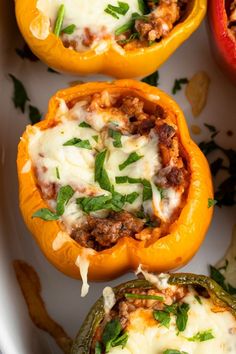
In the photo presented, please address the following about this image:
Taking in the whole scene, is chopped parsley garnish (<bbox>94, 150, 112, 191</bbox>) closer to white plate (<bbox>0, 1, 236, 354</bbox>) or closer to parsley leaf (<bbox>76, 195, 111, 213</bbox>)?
parsley leaf (<bbox>76, 195, 111, 213</bbox>)

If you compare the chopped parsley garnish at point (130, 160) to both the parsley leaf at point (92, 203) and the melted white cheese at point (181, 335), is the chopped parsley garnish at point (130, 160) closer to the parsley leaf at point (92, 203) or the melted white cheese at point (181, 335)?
the parsley leaf at point (92, 203)

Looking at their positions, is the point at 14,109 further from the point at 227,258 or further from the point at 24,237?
the point at 227,258

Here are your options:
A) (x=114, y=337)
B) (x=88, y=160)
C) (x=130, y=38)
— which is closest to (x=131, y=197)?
(x=88, y=160)

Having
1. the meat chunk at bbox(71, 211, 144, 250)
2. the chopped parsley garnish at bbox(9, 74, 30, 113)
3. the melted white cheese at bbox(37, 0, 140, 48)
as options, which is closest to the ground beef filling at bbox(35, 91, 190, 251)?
the meat chunk at bbox(71, 211, 144, 250)

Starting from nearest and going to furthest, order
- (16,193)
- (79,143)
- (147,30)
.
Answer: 1. (79,143)
2. (147,30)
3. (16,193)

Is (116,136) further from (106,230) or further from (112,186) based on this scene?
(106,230)

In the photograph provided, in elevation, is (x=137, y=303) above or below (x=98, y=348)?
above
